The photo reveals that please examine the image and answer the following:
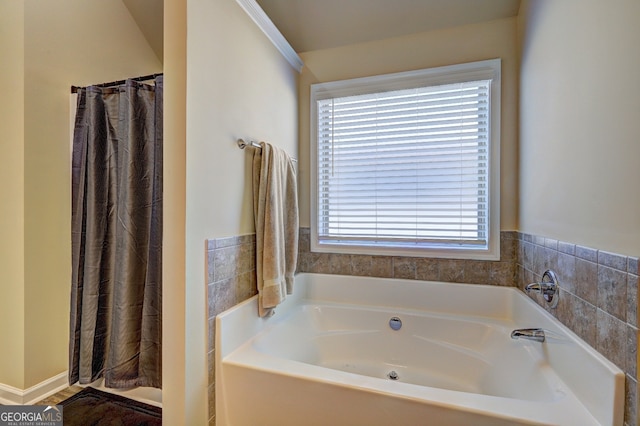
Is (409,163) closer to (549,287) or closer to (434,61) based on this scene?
(434,61)

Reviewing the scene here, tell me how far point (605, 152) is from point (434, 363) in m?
1.54

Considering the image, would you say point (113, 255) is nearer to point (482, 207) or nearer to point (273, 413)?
point (273, 413)

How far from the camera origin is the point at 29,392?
5.99 feet

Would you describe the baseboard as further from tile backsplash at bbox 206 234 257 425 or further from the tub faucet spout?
the tub faucet spout

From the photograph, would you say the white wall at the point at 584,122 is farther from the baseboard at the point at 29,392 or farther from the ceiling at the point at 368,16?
the baseboard at the point at 29,392

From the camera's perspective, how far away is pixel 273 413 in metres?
1.35

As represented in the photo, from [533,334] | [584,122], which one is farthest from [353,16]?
[533,334]

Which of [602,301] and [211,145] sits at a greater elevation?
[211,145]

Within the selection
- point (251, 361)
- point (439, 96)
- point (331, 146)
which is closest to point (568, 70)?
point (439, 96)

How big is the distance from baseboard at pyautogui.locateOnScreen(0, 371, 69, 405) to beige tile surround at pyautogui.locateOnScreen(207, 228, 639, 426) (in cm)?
135

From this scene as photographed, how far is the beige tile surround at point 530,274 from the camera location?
910mm

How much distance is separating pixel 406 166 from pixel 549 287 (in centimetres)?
116

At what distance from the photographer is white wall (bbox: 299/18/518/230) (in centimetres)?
197

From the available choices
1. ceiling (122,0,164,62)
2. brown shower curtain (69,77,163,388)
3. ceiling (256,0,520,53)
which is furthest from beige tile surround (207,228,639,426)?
ceiling (122,0,164,62)
